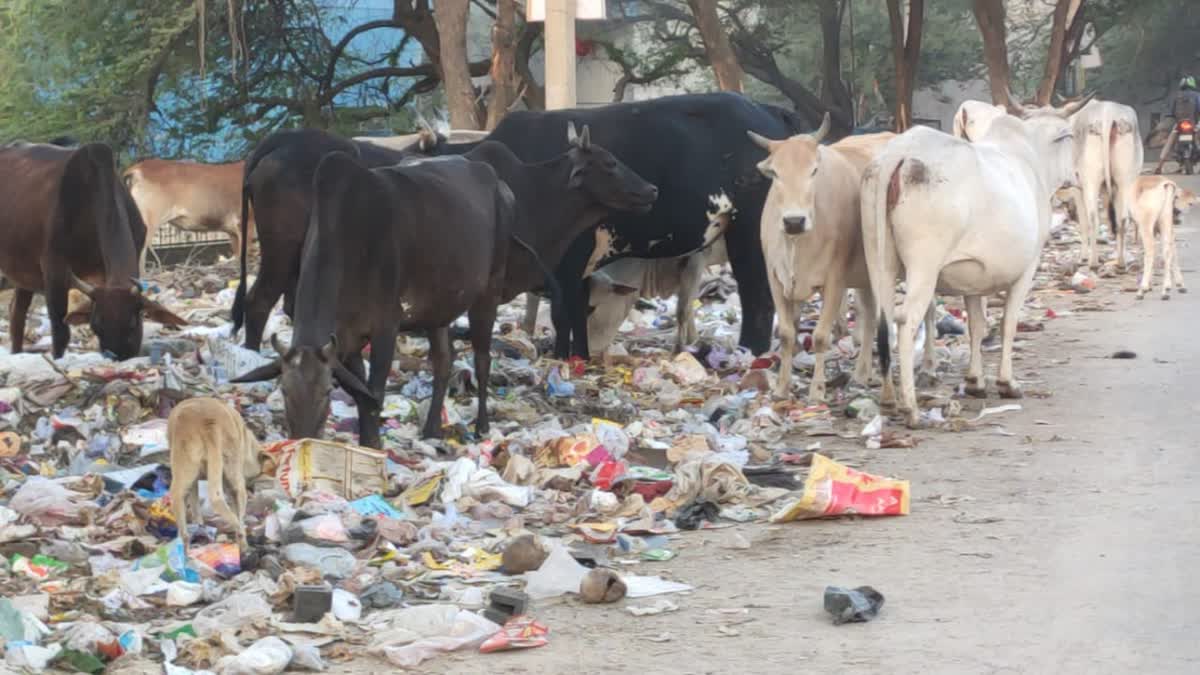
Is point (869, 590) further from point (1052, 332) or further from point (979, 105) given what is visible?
point (979, 105)

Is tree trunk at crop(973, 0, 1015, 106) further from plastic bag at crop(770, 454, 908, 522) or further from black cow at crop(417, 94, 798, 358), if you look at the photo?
plastic bag at crop(770, 454, 908, 522)

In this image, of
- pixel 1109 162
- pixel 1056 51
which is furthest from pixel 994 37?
pixel 1109 162

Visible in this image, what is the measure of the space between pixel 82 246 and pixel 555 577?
5.67m

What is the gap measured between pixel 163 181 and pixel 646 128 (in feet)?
25.7

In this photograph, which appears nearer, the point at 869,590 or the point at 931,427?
the point at 869,590

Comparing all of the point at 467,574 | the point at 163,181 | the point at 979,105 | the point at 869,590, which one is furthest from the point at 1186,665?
the point at 979,105

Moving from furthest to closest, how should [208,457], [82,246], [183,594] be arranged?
1. [82,246]
2. [208,457]
3. [183,594]

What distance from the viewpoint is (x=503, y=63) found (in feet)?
60.9

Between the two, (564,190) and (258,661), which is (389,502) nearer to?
(258,661)

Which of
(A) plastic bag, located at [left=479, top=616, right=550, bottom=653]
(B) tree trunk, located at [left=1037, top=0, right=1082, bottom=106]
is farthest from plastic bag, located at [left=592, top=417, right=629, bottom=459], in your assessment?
(B) tree trunk, located at [left=1037, top=0, right=1082, bottom=106]

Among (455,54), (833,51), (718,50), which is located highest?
(833,51)

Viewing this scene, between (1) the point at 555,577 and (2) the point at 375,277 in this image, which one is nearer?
(1) the point at 555,577

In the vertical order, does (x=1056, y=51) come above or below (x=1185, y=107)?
above

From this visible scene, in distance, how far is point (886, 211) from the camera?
31.5ft
